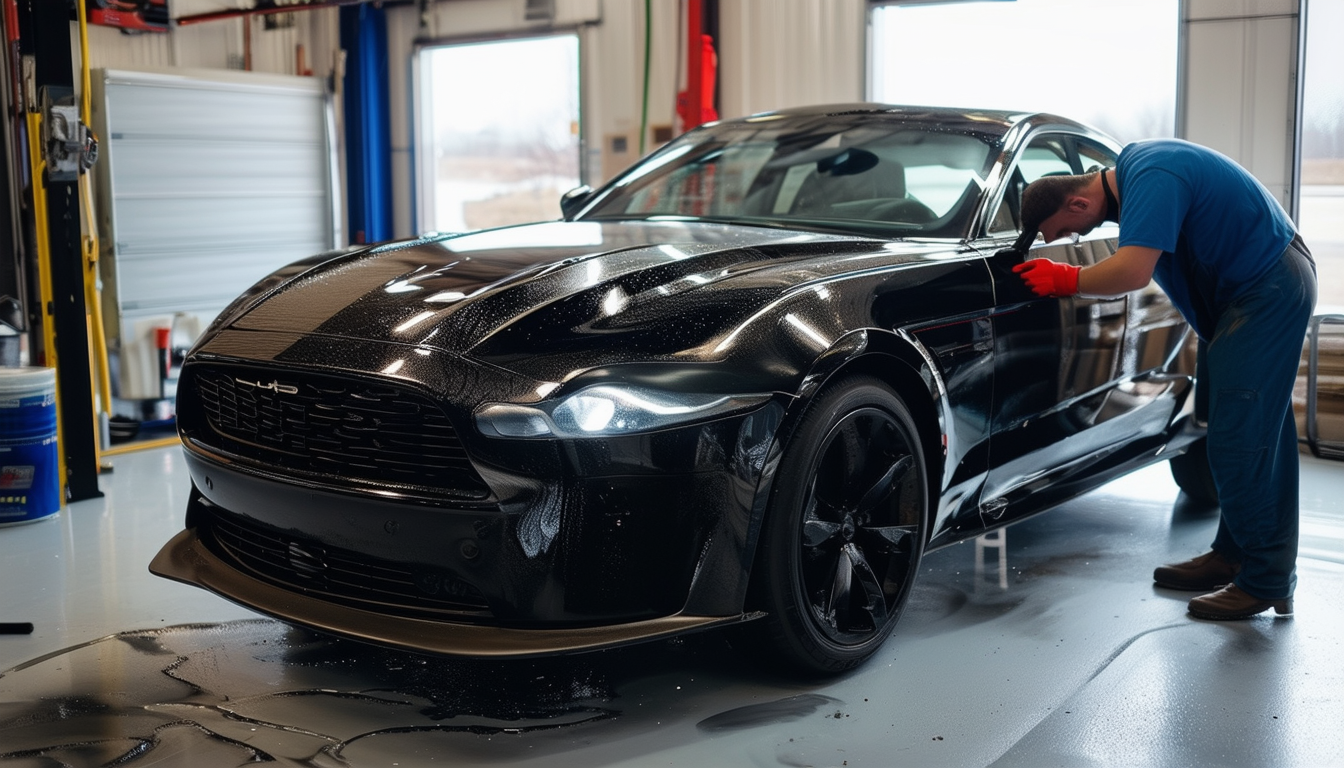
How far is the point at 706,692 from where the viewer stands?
2.79m

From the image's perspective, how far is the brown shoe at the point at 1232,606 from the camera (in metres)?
3.38

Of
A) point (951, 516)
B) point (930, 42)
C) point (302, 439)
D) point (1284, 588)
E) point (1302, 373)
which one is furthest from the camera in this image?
point (930, 42)

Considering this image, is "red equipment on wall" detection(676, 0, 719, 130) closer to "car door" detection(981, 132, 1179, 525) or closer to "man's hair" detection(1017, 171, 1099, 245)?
"car door" detection(981, 132, 1179, 525)

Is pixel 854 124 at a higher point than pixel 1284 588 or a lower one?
higher

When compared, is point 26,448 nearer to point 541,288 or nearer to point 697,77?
point 541,288

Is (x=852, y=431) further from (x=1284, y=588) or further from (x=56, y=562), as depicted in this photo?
(x=56, y=562)

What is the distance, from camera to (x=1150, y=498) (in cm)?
486

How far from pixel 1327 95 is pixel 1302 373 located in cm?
139

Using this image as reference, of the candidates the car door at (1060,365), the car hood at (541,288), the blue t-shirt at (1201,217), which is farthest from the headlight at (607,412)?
the blue t-shirt at (1201,217)

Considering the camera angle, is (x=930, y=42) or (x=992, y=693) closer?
(x=992, y=693)

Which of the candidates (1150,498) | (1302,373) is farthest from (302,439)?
(1302,373)

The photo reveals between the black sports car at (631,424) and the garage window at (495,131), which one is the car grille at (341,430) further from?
the garage window at (495,131)

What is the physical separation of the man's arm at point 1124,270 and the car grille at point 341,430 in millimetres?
1693

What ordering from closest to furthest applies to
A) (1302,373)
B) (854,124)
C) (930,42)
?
(854,124) → (1302,373) → (930,42)
